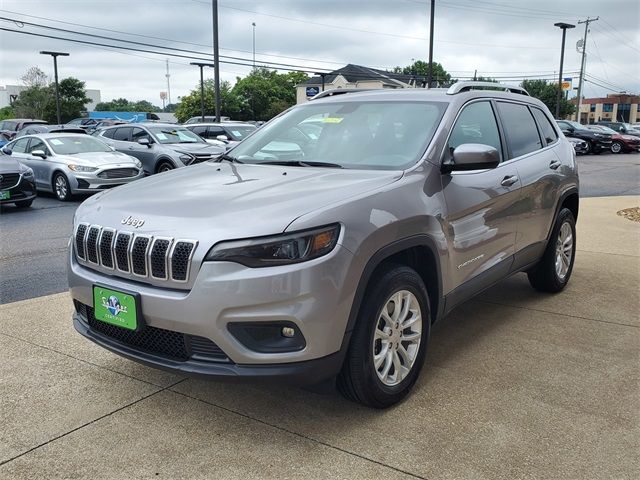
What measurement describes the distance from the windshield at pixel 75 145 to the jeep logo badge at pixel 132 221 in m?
11.6

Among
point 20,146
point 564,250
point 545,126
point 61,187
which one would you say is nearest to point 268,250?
point 545,126

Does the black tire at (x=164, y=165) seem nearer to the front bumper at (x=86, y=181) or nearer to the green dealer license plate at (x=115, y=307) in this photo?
the front bumper at (x=86, y=181)

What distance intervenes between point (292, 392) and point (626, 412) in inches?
73.9

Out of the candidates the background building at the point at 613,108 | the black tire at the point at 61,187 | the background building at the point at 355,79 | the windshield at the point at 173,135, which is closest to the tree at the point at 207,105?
the background building at the point at 355,79

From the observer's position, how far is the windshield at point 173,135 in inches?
596

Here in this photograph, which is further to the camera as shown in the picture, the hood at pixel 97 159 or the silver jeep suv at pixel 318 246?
the hood at pixel 97 159

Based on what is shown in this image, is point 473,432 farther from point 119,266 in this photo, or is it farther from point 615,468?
point 119,266

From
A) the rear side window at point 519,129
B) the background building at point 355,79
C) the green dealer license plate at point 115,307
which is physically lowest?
the green dealer license plate at point 115,307

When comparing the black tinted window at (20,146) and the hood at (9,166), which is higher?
the black tinted window at (20,146)

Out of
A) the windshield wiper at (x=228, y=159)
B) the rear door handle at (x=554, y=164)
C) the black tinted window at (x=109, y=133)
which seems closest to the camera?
the windshield wiper at (x=228, y=159)

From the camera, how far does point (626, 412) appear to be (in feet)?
11.2

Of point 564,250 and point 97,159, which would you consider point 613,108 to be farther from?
point 564,250

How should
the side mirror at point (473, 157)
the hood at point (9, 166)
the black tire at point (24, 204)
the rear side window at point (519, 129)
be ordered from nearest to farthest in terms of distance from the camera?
the side mirror at point (473, 157) < the rear side window at point (519, 129) < the hood at point (9, 166) < the black tire at point (24, 204)

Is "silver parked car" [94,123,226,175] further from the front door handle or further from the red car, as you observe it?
the red car
